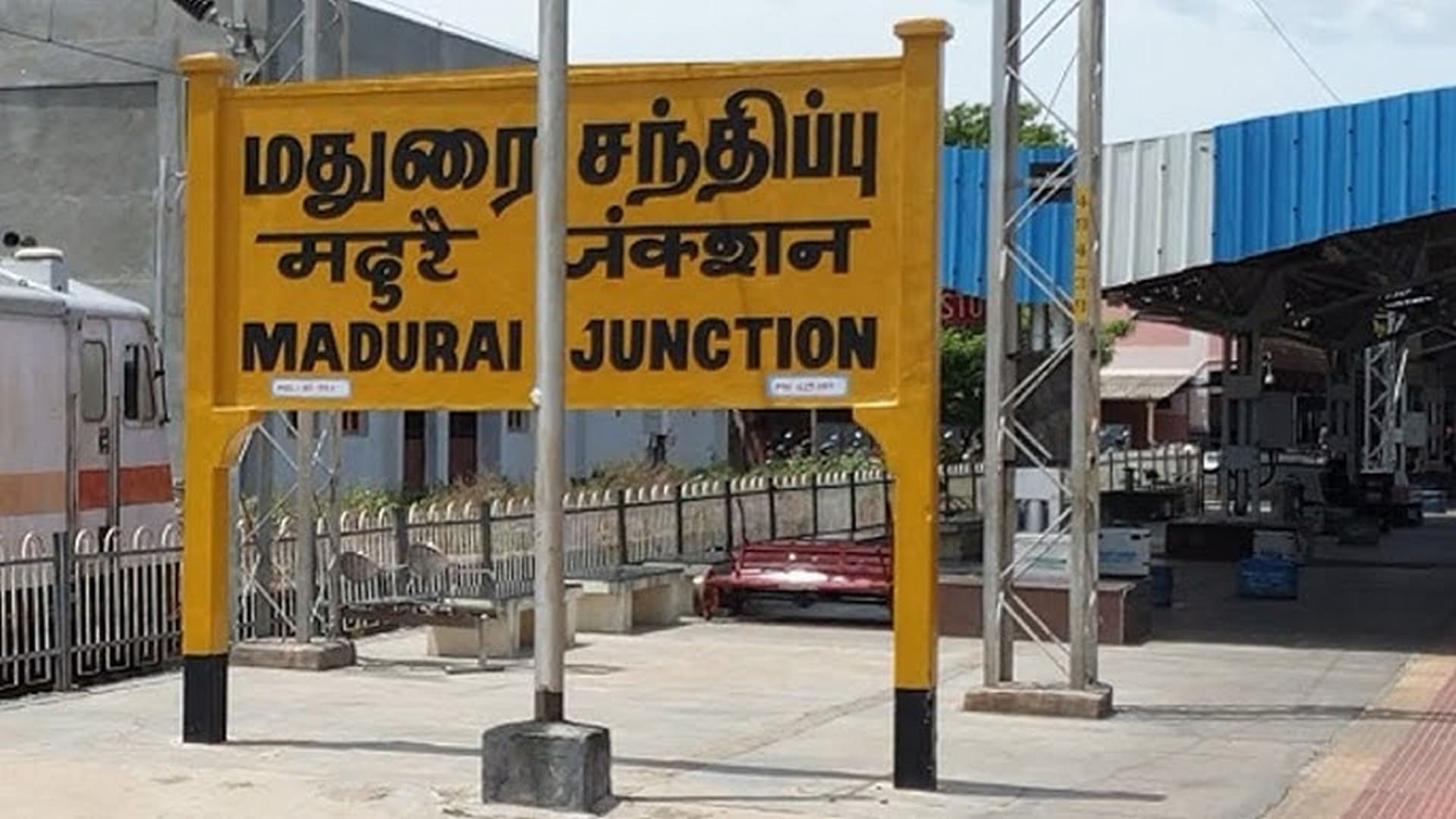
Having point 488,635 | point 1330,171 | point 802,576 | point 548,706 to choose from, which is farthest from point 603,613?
point 1330,171

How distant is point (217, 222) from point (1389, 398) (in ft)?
141

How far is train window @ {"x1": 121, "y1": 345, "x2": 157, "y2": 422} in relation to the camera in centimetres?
1822

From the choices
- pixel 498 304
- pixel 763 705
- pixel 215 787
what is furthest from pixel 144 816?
pixel 763 705

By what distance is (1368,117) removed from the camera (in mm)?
23250

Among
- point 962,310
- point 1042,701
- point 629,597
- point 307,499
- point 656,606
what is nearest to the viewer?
point 1042,701

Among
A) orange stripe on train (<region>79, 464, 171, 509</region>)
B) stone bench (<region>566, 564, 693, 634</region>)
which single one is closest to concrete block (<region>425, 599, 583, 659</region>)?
stone bench (<region>566, 564, 693, 634</region>)

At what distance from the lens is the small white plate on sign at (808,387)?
38.3 feet

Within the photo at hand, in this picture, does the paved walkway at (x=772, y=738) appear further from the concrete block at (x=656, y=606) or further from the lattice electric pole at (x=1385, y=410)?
the lattice electric pole at (x=1385, y=410)

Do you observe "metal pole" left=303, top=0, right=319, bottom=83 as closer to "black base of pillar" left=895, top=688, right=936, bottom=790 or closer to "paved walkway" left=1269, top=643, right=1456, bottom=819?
"black base of pillar" left=895, top=688, right=936, bottom=790

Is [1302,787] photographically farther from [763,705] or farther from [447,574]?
[447,574]

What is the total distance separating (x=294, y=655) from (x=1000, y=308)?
637 cm

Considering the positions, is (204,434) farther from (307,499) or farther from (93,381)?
(93,381)

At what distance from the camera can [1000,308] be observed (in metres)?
14.7

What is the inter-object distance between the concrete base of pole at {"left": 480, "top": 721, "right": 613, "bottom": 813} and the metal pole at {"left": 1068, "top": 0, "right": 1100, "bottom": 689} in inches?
192
